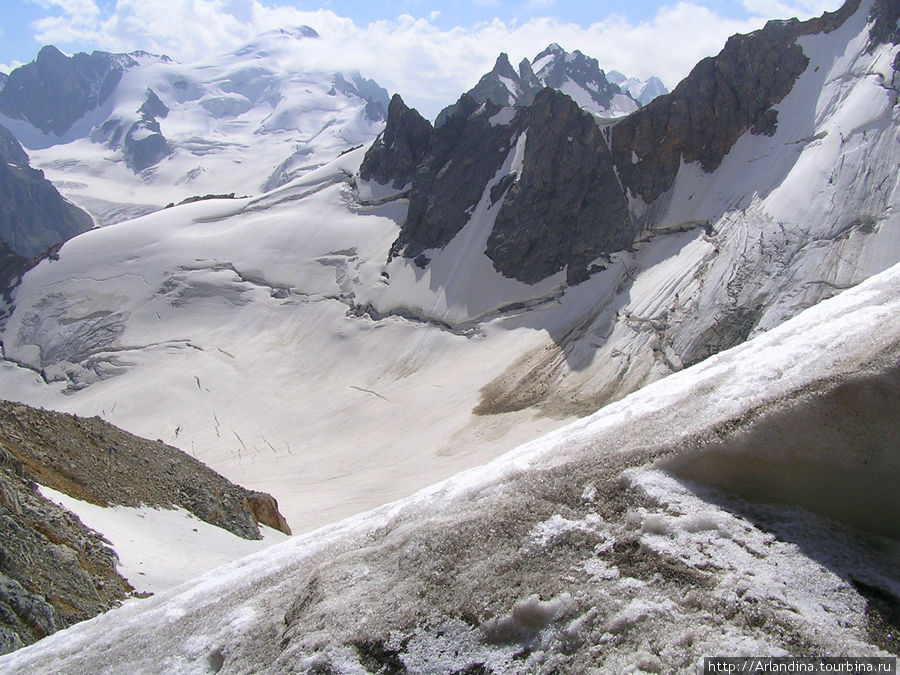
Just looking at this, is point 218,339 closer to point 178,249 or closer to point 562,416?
point 178,249

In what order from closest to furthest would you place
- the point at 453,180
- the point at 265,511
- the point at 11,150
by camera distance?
1. the point at 265,511
2. the point at 453,180
3. the point at 11,150

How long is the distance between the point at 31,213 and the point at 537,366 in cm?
13289

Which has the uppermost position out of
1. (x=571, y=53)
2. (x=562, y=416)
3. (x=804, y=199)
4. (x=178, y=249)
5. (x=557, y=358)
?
(x=571, y=53)

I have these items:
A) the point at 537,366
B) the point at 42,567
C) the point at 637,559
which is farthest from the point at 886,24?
the point at 42,567

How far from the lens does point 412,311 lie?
51000mm

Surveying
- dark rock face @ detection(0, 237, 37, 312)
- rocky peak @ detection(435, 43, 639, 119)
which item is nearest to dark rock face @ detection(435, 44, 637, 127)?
rocky peak @ detection(435, 43, 639, 119)

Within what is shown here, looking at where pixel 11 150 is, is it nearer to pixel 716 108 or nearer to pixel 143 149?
pixel 143 149

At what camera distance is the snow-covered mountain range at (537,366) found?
427cm

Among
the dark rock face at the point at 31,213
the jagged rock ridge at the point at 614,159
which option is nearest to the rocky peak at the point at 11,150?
the dark rock face at the point at 31,213

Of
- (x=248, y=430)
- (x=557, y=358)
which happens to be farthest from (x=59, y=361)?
(x=557, y=358)

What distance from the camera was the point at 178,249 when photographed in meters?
63.1

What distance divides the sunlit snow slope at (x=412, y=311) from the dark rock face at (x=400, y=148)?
2140 mm

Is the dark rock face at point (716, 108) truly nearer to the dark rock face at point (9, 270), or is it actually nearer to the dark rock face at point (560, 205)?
the dark rock face at point (560, 205)

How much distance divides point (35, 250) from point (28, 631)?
147 meters
